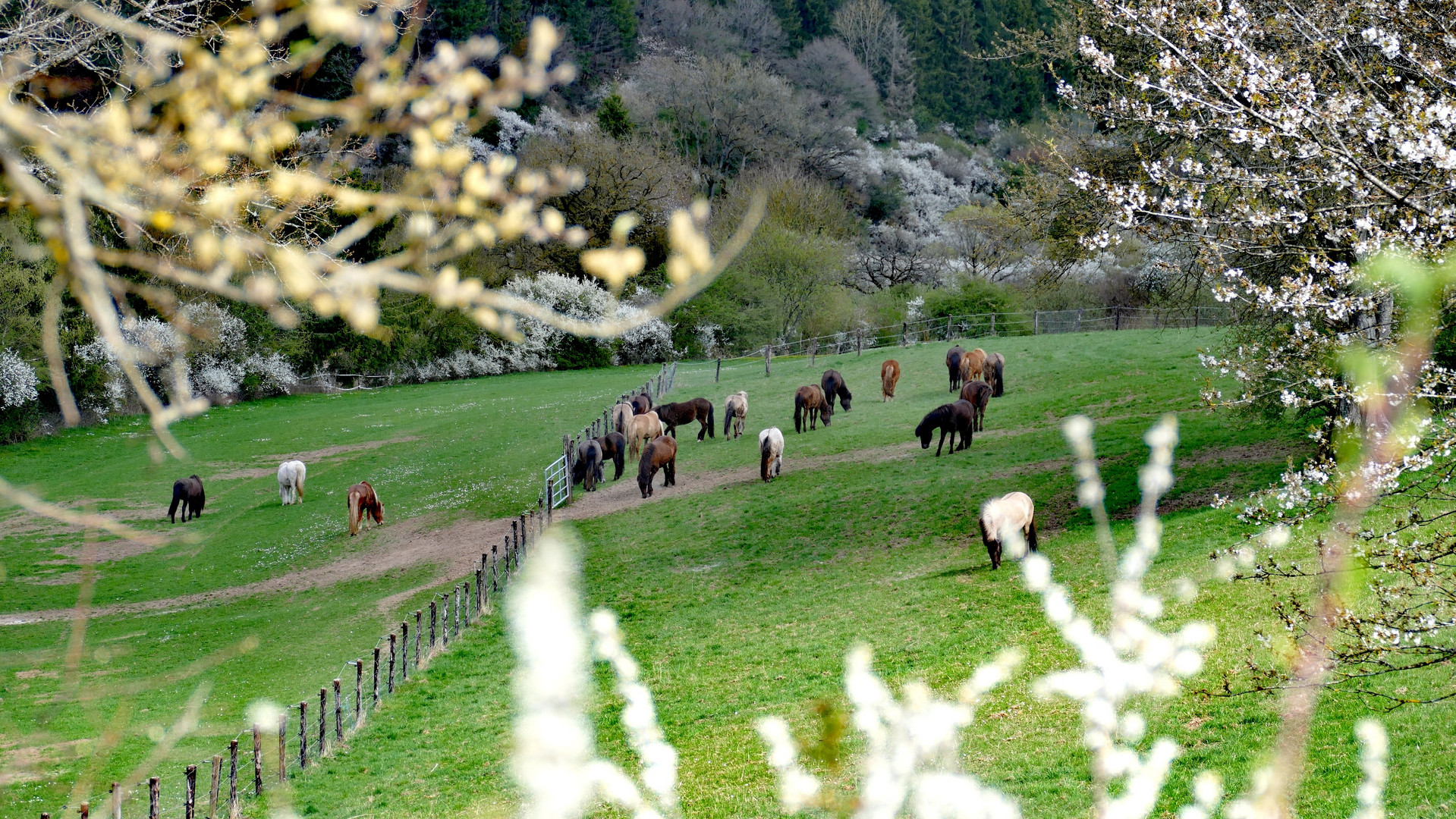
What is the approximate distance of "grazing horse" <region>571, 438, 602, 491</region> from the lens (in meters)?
26.2

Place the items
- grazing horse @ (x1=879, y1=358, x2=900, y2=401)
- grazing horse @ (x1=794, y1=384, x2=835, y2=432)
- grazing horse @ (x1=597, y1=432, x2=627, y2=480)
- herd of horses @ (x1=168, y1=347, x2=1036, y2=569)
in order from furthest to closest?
grazing horse @ (x1=879, y1=358, x2=900, y2=401)
grazing horse @ (x1=794, y1=384, x2=835, y2=432)
grazing horse @ (x1=597, y1=432, x2=627, y2=480)
herd of horses @ (x1=168, y1=347, x2=1036, y2=569)

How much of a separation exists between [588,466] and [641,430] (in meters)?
3.17

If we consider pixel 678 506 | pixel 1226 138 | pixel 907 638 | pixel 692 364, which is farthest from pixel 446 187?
pixel 692 364

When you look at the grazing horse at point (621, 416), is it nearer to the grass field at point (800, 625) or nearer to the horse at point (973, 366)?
the grass field at point (800, 625)

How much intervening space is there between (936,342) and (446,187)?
42358 mm

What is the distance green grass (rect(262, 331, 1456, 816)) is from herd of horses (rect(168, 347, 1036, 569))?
2.64 ft

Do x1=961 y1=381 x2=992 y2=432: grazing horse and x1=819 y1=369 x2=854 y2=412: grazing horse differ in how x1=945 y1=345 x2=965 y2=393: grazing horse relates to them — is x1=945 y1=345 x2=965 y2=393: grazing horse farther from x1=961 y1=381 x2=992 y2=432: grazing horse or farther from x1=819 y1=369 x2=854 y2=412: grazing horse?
x1=961 y1=381 x2=992 y2=432: grazing horse

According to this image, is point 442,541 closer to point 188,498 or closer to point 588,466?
point 588,466

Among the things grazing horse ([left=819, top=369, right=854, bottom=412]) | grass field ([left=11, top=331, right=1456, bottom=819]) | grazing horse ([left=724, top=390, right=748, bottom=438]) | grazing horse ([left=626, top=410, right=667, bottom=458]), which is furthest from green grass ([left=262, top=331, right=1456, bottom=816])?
grazing horse ([left=819, top=369, right=854, bottom=412])

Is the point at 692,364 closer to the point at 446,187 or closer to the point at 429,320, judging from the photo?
the point at 429,320

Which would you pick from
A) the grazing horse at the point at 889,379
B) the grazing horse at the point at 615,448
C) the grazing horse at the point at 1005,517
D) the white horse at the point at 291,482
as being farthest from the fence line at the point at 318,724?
the grazing horse at the point at 889,379

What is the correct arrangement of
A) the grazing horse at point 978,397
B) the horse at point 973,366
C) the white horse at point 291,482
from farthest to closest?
the horse at point 973,366, the white horse at point 291,482, the grazing horse at point 978,397

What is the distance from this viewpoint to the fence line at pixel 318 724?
405 inches

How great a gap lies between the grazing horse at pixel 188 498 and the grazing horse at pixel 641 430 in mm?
10673
